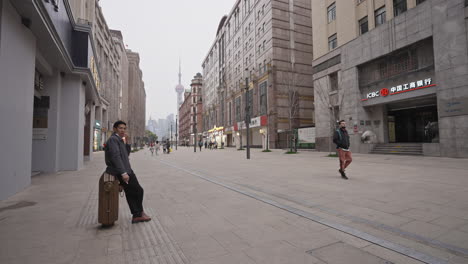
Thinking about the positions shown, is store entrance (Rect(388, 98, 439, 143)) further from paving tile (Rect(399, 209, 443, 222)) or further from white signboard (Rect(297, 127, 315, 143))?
paving tile (Rect(399, 209, 443, 222))

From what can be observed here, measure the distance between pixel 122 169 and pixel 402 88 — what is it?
20.6 metres

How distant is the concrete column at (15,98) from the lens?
209 inches

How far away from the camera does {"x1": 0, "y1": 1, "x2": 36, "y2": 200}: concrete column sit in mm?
5312

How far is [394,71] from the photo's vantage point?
60.9ft

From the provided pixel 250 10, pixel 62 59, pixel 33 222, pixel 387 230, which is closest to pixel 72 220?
pixel 33 222

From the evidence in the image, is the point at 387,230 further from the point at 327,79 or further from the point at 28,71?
the point at 327,79

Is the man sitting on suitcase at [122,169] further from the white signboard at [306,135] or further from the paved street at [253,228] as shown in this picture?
the white signboard at [306,135]

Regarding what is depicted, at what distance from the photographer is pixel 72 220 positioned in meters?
3.93

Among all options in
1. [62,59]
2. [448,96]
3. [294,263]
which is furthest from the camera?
[448,96]

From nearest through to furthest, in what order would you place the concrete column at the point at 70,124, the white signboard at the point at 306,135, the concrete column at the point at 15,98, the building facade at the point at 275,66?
the concrete column at the point at 15,98 → the concrete column at the point at 70,124 → the white signboard at the point at 306,135 → the building facade at the point at 275,66

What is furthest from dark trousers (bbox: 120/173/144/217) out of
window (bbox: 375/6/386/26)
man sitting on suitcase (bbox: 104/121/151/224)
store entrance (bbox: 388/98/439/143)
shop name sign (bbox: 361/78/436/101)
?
store entrance (bbox: 388/98/439/143)

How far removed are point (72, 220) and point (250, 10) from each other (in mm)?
45776

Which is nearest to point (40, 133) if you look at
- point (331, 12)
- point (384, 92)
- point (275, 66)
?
point (384, 92)

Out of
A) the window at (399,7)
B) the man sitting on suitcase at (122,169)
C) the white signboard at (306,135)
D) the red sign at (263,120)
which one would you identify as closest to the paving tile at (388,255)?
the man sitting on suitcase at (122,169)
